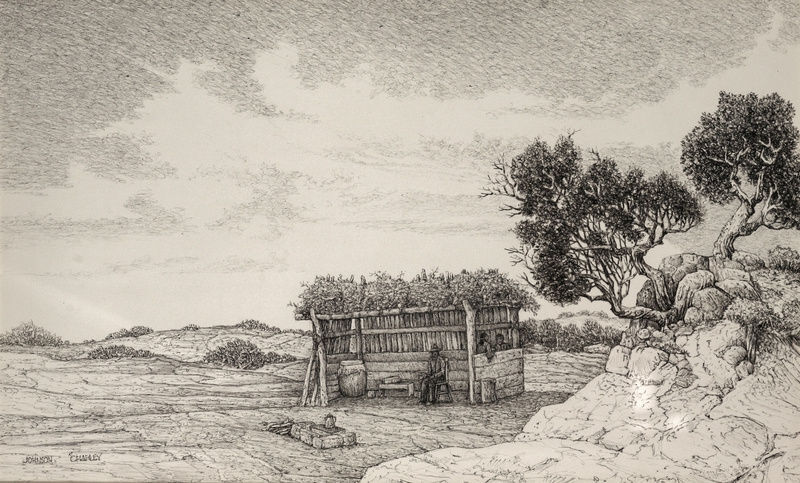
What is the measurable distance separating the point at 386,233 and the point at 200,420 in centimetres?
206

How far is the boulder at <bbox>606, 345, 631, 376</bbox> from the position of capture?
5605 millimetres

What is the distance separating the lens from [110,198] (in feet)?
19.8

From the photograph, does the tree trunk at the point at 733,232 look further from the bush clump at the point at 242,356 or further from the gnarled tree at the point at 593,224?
the bush clump at the point at 242,356

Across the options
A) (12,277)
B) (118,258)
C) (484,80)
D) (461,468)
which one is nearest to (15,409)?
(12,277)

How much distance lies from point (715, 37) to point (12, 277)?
5.88m

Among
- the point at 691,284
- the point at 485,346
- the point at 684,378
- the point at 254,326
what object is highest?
the point at 691,284

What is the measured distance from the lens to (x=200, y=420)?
5.82 metres

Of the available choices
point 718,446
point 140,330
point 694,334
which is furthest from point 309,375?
point 718,446

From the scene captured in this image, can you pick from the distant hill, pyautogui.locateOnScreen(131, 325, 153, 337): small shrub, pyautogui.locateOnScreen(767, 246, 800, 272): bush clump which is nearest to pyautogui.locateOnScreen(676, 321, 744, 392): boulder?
pyautogui.locateOnScreen(767, 246, 800, 272): bush clump

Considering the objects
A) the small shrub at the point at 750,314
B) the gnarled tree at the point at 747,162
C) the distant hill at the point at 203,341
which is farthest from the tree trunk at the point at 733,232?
the distant hill at the point at 203,341

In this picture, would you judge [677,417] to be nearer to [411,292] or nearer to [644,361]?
[644,361]

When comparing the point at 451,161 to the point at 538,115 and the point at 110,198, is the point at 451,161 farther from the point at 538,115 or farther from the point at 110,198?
the point at 110,198

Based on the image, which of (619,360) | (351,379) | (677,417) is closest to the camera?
(677,417)

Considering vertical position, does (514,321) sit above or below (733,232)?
below
